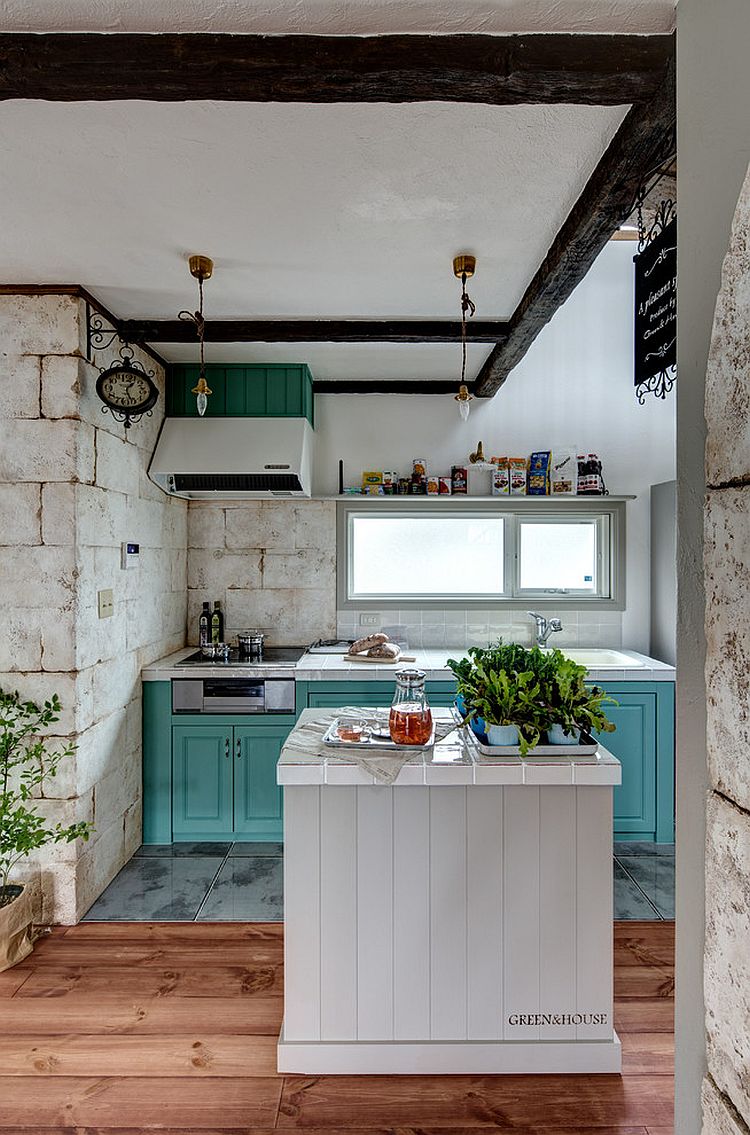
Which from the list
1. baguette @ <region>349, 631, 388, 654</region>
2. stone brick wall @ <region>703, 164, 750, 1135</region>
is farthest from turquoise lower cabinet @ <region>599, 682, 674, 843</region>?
→ stone brick wall @ <region>703, 164, 750, 1135</region>

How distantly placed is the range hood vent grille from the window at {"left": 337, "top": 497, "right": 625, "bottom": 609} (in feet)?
1.61

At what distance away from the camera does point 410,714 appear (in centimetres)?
212

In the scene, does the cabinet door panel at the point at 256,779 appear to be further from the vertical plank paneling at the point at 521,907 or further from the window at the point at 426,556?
the vertical plank paneling at the point at 521,907

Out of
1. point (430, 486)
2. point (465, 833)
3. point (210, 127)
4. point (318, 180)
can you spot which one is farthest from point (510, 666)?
point (430, 486)

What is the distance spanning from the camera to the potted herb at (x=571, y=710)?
2033 millimetres

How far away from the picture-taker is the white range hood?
3.73 meters

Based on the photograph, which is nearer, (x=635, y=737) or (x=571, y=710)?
(x=571, y=710)

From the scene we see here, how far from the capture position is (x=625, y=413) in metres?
4.27

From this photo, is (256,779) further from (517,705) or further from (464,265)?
(464,265)

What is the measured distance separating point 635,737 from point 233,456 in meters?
2.68

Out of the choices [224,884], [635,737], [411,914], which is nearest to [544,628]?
[635,737]

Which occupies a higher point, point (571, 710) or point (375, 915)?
point (571, 710)

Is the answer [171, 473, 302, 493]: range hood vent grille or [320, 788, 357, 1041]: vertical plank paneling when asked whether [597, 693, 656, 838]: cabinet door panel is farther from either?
[171, 473, 302, 493]: range hood vent grille

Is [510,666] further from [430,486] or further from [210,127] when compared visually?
[430,486]
